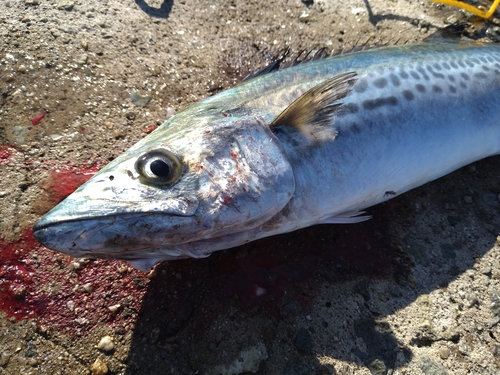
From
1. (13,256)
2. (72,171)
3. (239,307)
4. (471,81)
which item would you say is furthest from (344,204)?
(13,256)

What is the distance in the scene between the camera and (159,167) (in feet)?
5.51

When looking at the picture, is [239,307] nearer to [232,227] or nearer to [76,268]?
[232,227]

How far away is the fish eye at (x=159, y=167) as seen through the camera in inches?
65.8

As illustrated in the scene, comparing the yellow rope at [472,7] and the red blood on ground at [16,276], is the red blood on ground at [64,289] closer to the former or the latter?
the red blood on ground at [16,276]

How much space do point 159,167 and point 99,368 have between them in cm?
118

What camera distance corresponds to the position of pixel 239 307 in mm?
2158

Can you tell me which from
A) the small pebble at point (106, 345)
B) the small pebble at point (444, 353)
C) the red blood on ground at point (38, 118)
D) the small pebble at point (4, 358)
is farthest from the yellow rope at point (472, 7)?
the small pebble at point (4, 358)

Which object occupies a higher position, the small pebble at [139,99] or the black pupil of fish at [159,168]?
the black pupil of fish at [159,168]

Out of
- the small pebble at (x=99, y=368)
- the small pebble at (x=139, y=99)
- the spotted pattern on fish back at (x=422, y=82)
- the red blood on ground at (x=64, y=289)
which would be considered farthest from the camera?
the small pebble at (x=139, y=99)

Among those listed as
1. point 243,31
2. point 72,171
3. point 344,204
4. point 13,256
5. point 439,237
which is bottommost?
point 13,256

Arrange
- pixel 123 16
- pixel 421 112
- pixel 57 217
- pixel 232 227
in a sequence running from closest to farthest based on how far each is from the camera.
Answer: pixel 57 217
pixel 232 227
pixel 421 112
pixel 123 16

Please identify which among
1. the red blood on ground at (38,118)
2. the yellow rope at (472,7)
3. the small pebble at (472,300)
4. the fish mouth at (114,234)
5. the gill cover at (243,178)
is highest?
the yellow rope at (472,7)

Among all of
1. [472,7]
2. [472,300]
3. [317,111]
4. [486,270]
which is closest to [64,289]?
[317,111]

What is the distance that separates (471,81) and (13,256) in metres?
3.24
